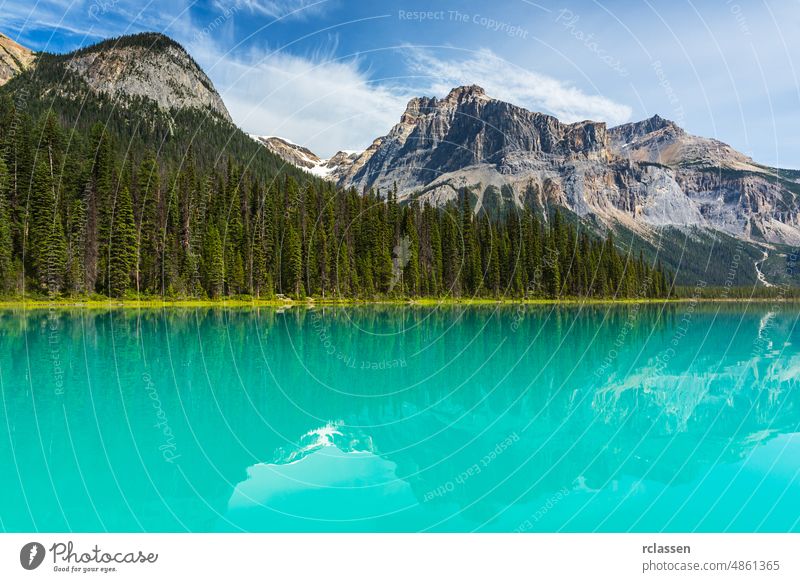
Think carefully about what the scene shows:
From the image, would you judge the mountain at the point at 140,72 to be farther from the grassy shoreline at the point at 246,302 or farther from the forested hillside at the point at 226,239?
the grassy shoreline at the point at 246,302

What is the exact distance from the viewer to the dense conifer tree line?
59625 mm

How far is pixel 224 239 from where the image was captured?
72.9 metres

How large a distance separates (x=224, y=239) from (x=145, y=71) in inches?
5019

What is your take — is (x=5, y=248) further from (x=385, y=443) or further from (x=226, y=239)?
(x=385, y=443)

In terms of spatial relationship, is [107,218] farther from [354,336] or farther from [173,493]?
[173,493]

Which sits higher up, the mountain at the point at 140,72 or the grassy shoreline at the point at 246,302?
the mountain at the point at 140,72

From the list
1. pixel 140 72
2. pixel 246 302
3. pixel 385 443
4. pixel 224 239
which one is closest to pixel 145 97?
pixel 140 72

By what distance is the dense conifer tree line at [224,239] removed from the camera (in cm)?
5962

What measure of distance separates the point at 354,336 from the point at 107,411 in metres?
21.0
